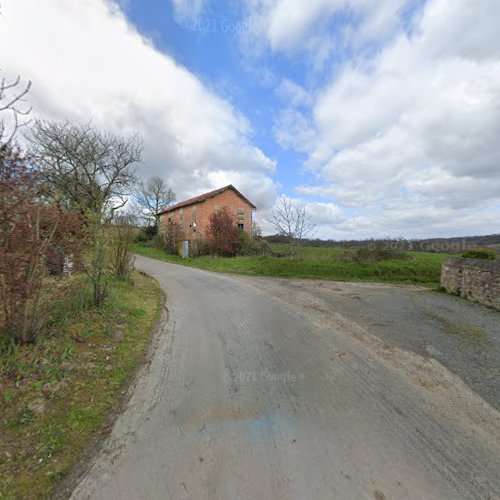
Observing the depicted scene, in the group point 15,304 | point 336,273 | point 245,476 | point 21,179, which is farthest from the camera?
point 336,273

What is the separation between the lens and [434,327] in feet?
19.1

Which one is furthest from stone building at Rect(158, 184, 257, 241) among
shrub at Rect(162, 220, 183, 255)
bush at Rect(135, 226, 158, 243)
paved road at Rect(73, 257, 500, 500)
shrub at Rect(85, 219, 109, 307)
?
paved road at Rect(73, 257, 500, 500)

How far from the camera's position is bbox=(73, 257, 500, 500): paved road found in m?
1.95

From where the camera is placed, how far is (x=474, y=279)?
8727 mm

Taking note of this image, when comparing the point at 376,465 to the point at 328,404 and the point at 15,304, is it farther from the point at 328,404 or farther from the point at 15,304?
the point at 15,304

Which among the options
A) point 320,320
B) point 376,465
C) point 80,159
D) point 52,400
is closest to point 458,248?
point 320,320

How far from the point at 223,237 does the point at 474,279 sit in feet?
56.1

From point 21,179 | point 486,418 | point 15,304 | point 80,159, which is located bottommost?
point 486,418

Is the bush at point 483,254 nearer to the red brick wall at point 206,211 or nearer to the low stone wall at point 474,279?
the low stone wall at point 474,279

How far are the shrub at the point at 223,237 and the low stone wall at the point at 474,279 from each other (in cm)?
1550

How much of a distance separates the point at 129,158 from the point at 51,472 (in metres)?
25.1

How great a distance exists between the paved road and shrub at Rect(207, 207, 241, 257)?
17122mm

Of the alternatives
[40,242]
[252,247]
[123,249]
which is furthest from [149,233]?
[40,242]

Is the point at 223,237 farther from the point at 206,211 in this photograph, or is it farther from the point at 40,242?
the point at 40,242
